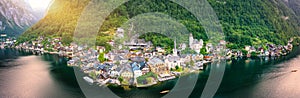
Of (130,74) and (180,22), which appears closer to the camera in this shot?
(130,74)

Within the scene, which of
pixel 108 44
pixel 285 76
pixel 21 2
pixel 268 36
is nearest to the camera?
pixel 285 76

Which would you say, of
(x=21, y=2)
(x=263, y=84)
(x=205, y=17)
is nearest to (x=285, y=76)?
(x=263, y=84)

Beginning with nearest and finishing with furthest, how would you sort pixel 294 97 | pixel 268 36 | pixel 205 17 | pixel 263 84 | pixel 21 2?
1. pixel 294 97
2. pixel 263 84
3. pixel 268 36
4. pixel 205 17
5. pixel 21 2

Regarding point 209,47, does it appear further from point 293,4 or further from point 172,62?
point 293,4

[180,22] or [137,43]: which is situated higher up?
[180,22]

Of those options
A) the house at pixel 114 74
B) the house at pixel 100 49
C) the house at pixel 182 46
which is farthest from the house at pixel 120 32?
the house at pixel 114 74

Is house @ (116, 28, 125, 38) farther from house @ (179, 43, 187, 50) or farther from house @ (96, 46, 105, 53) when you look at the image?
house @ (179, 43, 187, 50)

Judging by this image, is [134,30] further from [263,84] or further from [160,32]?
[263,84]
